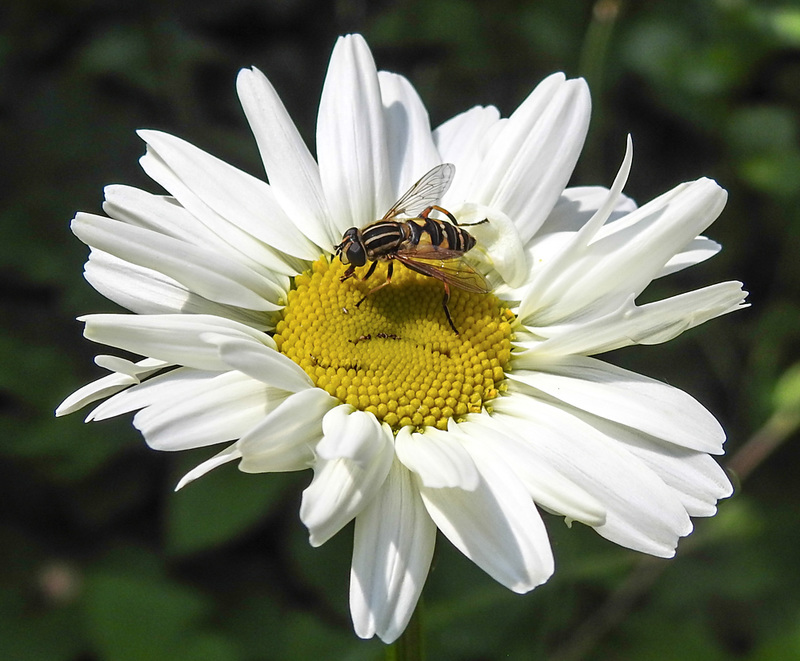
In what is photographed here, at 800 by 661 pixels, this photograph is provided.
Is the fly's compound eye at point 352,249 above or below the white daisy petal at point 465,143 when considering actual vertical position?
below

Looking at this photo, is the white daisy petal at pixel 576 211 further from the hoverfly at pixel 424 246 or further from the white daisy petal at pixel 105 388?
the white daisy petal at pixel 105 388

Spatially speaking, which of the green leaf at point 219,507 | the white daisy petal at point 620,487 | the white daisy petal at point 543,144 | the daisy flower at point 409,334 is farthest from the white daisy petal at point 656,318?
the green leaf at point 219,507

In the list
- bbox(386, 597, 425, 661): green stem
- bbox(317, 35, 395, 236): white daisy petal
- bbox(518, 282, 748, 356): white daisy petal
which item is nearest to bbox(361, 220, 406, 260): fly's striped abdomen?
bbox(317, 35, 395, 236): white daisy petal

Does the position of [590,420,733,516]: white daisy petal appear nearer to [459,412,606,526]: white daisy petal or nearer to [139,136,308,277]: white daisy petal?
[459,412,606,526]: white daisy petal

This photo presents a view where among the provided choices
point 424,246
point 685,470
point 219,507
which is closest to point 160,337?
point 424,246

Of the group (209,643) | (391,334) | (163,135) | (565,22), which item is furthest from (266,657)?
(565,22)

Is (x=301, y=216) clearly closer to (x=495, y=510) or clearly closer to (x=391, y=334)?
(x=391, y=334)

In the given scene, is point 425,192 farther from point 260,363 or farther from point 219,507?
point 219,507
